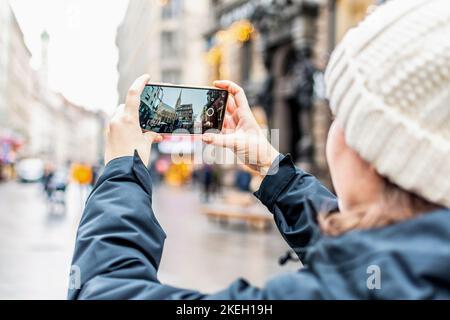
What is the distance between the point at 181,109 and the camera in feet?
5.02

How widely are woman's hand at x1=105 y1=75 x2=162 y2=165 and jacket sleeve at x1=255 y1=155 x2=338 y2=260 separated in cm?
44

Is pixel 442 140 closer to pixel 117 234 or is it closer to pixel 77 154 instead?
pixel 117 234

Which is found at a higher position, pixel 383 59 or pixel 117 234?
pixel 383 59

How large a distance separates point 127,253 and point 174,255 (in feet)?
26.8

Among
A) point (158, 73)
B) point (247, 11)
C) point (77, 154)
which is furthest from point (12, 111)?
point (77, 154)

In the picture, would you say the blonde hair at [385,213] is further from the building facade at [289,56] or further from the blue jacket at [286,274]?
the building facade at [289,56]

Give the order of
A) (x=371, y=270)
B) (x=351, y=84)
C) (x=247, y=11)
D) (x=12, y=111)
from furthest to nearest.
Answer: (x=12, y=111) < (x=247, y=11) < (x=351, y=84) < (x=371, y=270)

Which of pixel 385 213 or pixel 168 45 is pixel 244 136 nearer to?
pixel 385 213

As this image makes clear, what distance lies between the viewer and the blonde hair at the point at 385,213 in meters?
1.00

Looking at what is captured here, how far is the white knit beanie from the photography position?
982mm

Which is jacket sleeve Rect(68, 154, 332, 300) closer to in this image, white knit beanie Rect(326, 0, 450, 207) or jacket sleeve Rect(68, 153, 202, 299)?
jacket sleeve Rect(68, 153, 202, 299)

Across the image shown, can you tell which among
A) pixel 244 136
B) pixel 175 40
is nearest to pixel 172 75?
pixel 175 40

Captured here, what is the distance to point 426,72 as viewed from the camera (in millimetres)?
979

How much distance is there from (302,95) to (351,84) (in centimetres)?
1728
